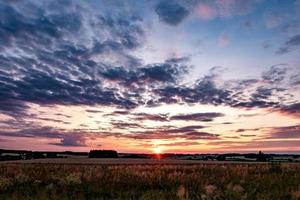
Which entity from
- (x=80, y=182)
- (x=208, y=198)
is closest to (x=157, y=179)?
(x=80, y=182)

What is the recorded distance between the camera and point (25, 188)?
23.7 metres

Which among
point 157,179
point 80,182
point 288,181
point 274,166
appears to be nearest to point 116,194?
point 80,182

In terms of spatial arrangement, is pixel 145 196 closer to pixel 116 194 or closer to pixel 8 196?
pixel 116 194

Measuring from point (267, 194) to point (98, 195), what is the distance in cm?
839

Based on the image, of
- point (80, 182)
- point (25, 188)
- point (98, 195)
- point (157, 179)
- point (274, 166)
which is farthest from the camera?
point (274, 166)

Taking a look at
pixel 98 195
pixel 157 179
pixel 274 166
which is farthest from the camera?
pixel 274 166

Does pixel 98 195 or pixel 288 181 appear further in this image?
pixel 288 181

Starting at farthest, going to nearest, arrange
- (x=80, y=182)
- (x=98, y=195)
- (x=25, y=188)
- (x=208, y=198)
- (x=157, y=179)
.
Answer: (x=157, y=179)
(x=80, y=182)
(x=25, y=188)
(x=98, y=195)
(x=208, y=198)

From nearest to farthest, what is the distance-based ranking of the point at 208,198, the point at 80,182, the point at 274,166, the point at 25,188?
the point at 208,198 < the point at 25,188 < the point at 80,182 < the point at 274,166

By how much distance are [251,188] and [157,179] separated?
6725mm

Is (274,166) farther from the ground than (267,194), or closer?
farther from the ground

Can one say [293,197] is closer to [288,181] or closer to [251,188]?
[251,188]

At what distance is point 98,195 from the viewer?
21.2 m

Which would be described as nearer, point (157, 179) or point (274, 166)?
point (157, 179)
